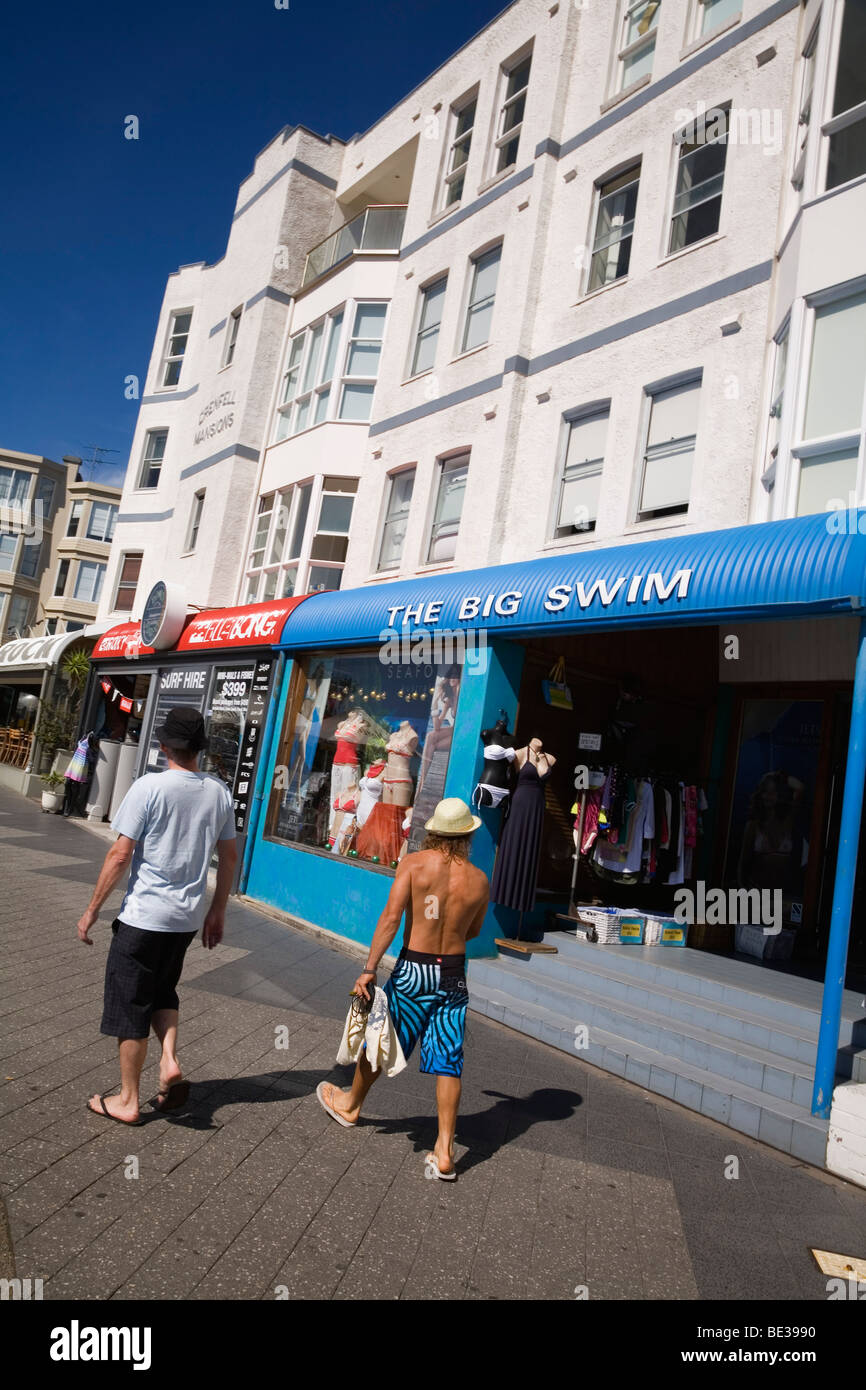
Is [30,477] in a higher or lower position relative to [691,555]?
higher

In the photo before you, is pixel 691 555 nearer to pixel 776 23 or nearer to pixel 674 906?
pixel 674 906

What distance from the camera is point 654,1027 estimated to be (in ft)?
21.7

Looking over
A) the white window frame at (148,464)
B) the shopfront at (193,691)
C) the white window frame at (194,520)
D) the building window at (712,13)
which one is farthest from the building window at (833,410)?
the white window frame at (148,464)

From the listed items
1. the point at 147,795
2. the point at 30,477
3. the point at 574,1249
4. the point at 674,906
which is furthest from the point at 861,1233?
the point at 30,477

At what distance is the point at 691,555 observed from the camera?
6832 millimetres

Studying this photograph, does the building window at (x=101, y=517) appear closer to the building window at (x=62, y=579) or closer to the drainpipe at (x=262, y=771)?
the building window at (x=62, y=579)

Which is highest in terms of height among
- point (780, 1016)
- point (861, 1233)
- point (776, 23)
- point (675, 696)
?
point (776, 23)

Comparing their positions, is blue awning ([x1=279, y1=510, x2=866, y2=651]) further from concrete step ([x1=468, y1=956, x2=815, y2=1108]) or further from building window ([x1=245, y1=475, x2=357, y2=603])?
building window ([x1=245, y1=475, x2=357, y2=603])

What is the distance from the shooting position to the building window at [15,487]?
4559 centimetres

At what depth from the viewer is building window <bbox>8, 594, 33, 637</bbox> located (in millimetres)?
45219

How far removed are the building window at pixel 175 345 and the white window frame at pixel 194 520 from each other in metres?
4.82

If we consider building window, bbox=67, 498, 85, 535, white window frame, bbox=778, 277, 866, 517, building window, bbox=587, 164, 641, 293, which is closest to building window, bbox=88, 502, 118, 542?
building window, bbox=67, 498, 85, 535
